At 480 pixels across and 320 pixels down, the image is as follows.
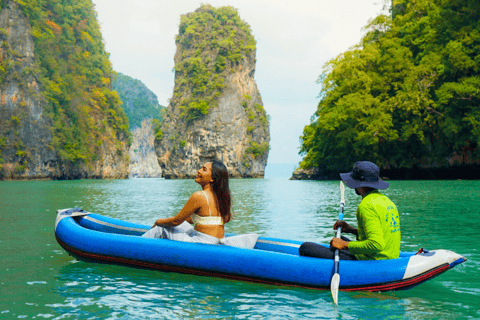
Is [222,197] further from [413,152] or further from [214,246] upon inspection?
[413,152]

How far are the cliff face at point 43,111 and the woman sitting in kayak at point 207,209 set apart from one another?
159 feet

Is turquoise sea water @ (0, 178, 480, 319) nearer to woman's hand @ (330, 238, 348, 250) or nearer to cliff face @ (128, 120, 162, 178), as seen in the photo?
woman's hand @ (330, 238, 348, 250)

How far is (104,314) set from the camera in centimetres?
436

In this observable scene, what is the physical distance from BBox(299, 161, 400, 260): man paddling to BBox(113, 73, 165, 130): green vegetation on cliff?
6300 inches

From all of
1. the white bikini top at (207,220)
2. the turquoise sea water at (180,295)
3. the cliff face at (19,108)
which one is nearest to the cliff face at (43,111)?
the cliff face at (19,108)

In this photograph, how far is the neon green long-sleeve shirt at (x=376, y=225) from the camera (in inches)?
177

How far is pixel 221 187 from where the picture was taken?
5582mm

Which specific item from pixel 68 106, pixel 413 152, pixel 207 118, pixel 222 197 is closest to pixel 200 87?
pixel 207 118

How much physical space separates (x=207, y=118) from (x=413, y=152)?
145ft

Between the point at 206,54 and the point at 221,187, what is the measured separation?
249ft

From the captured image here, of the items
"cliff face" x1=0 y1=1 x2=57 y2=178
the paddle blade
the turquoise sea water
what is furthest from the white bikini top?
"cliff face" x1=0 y1=1 x2=57 y2=178

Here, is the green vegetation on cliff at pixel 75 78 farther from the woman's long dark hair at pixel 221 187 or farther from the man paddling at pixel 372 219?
the man paddling at pixel 372 219

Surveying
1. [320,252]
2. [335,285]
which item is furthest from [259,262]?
[335,285]

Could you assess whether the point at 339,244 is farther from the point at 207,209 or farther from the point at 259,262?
the point at 207,209
